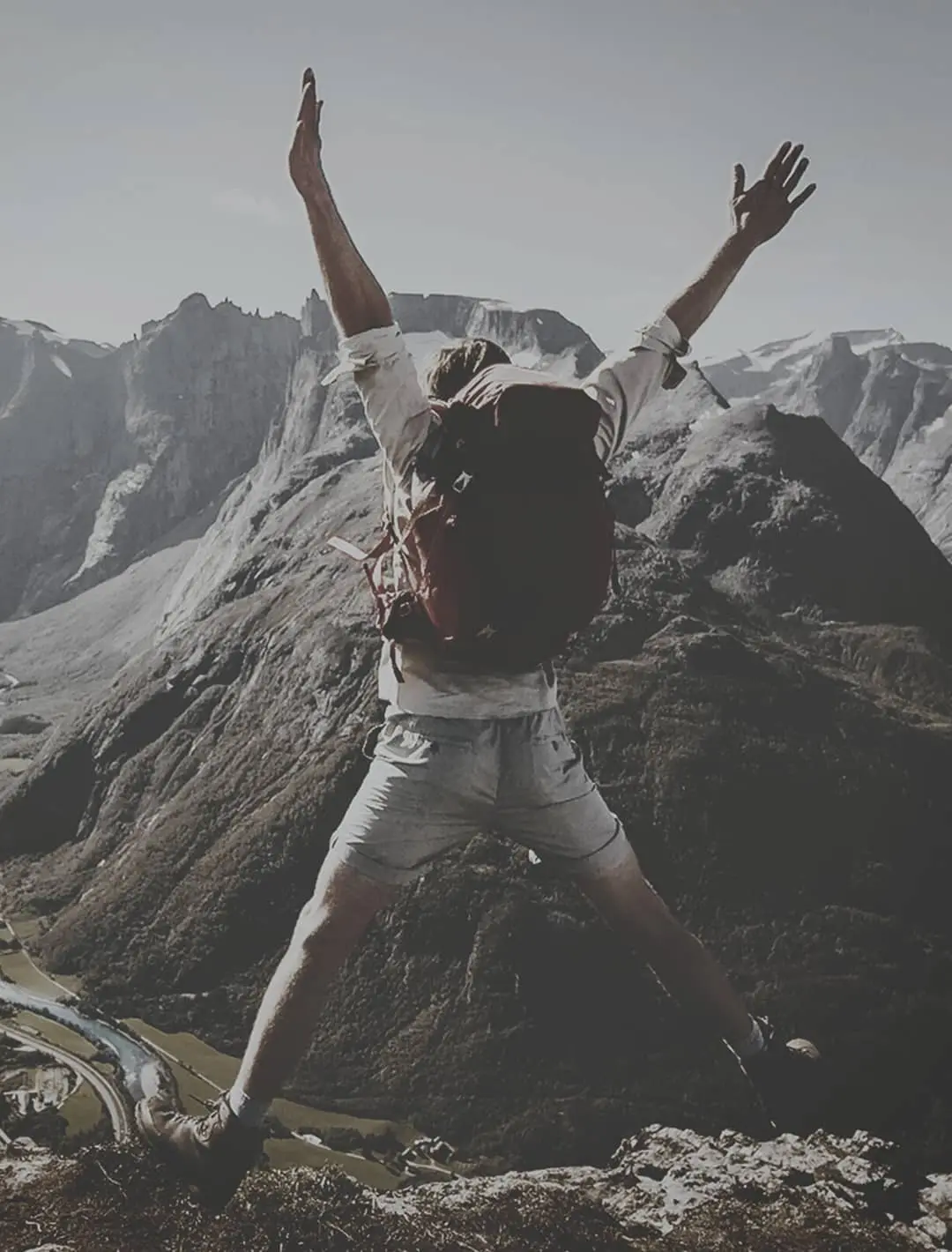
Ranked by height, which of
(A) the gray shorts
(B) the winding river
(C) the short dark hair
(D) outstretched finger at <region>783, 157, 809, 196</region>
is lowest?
(B) the winding river

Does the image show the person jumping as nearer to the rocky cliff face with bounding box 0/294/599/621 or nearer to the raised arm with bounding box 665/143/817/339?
the raised arm with bounding box 665/143/817/339

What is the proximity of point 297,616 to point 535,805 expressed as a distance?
46.2 m

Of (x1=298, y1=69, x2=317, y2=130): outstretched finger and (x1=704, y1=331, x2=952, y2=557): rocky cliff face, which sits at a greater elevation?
(x1=704, y1=331, x2=952, y2=557): rocky cliff face

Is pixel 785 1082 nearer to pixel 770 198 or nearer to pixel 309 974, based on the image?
pixel 309 974

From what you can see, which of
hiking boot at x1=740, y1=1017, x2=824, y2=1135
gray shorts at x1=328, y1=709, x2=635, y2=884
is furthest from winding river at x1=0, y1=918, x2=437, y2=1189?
gray shorts at x1=328, y1=709, x2=635, y2=884

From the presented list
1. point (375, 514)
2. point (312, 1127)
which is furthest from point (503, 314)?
point (312, 1127)

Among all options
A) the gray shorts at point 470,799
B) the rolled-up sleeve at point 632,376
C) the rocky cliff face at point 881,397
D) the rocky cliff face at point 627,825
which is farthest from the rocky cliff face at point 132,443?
the gray shorts at point 470,799

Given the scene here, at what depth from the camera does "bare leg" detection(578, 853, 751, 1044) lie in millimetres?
4391

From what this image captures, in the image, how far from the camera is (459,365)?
422 cm

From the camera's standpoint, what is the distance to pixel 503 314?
97250 millimetres

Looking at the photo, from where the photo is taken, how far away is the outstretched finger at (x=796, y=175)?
15.6ft

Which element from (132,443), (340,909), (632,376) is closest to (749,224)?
(632,376)

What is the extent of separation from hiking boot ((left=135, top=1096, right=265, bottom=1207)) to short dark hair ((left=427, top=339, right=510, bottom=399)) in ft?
10.0

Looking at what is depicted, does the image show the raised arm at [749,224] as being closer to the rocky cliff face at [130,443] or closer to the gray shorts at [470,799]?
the gray shorts at [470,799]
